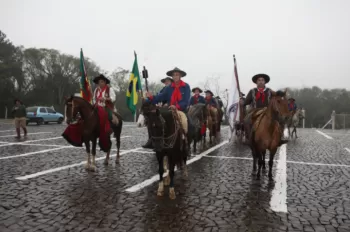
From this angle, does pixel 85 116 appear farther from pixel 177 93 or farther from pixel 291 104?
pixel 291 104

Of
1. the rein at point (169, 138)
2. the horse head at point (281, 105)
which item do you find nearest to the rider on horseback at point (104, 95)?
the rein at point (169, 138)

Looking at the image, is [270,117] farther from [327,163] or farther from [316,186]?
[327,163]

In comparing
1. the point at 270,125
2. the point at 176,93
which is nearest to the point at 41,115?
the point at 176,93

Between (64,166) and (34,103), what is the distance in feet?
123

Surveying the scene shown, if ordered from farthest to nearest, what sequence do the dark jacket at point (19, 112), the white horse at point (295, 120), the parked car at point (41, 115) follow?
the parked car at point (41, 115), the white horse at point (295, 120), the dark jacket at point (19, 112)

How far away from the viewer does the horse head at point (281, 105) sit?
6.88 m

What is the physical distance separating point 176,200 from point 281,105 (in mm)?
3356

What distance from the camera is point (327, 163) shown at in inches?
384

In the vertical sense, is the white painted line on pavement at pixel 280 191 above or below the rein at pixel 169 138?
below

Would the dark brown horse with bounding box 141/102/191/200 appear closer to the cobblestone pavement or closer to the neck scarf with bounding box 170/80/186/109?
the cobblestone pavement

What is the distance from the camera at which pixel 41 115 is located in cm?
2753

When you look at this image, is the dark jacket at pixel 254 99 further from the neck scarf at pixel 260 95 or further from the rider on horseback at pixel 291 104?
the rider on horseback at pixel 291 104

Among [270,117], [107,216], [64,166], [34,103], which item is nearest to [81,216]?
[107,216]

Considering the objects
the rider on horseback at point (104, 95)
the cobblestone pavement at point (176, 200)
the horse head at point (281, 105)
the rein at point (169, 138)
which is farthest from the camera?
the rider on horseback at point (104, 95)
